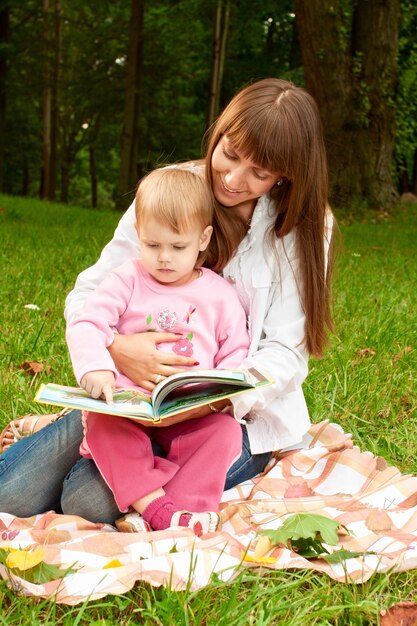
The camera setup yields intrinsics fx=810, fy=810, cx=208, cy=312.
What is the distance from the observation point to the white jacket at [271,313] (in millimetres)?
2746

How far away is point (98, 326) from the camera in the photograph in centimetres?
254

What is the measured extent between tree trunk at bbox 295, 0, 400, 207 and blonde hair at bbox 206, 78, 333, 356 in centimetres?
896

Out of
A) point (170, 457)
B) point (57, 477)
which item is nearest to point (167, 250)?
point (170, 457)

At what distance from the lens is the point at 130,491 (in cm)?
240

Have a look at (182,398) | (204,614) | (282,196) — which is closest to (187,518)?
(182,398)

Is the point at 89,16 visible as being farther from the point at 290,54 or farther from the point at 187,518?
the point at 187,518

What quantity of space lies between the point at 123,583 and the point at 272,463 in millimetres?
1101

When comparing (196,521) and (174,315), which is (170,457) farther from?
(174,315)

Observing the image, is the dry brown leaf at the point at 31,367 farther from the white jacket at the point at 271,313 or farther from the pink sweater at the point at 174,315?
the pink sweater at the point at 174,315

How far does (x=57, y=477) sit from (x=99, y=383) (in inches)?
19.5

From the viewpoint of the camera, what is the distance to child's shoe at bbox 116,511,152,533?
7.86 feet

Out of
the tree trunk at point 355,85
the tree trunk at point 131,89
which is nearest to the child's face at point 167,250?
the tree trunk at point 355,85

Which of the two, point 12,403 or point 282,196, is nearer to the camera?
point 282,196

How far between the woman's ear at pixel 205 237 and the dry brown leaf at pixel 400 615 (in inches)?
49.3
